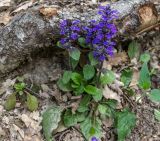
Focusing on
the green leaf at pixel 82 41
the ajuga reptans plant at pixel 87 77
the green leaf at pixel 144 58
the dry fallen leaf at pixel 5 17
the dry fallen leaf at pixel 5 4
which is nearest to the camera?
the ajuga reptans plant at pixel 87 77

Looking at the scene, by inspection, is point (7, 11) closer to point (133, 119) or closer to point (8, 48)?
point (8, 48)

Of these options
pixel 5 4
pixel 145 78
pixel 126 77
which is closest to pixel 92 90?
pixel 126 77

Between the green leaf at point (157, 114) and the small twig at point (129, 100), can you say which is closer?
the green leaf at point (157, 114)

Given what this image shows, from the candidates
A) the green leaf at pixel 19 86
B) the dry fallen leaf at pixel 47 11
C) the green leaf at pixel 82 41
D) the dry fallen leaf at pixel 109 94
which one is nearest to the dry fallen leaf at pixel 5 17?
the dry fallen leaf at pixel 47 11

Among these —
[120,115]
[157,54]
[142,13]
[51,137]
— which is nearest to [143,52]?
[157,54]

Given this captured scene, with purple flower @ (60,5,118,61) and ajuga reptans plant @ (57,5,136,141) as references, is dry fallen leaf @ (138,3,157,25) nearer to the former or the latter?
ajuga reptans plant @ (57,5,136,141)

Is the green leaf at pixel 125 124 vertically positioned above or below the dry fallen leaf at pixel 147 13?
below

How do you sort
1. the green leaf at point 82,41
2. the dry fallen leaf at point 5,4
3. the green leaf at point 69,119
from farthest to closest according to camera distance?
the dry fallen leaf at point 5,4, the green leaf at point 69,119, the green leaf at point 82,41

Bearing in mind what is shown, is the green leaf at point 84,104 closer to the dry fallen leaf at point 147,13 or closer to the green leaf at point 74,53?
the green leaf at point 74,53

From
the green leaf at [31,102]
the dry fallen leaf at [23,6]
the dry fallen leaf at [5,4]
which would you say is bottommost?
the green leaf at [31,102]
